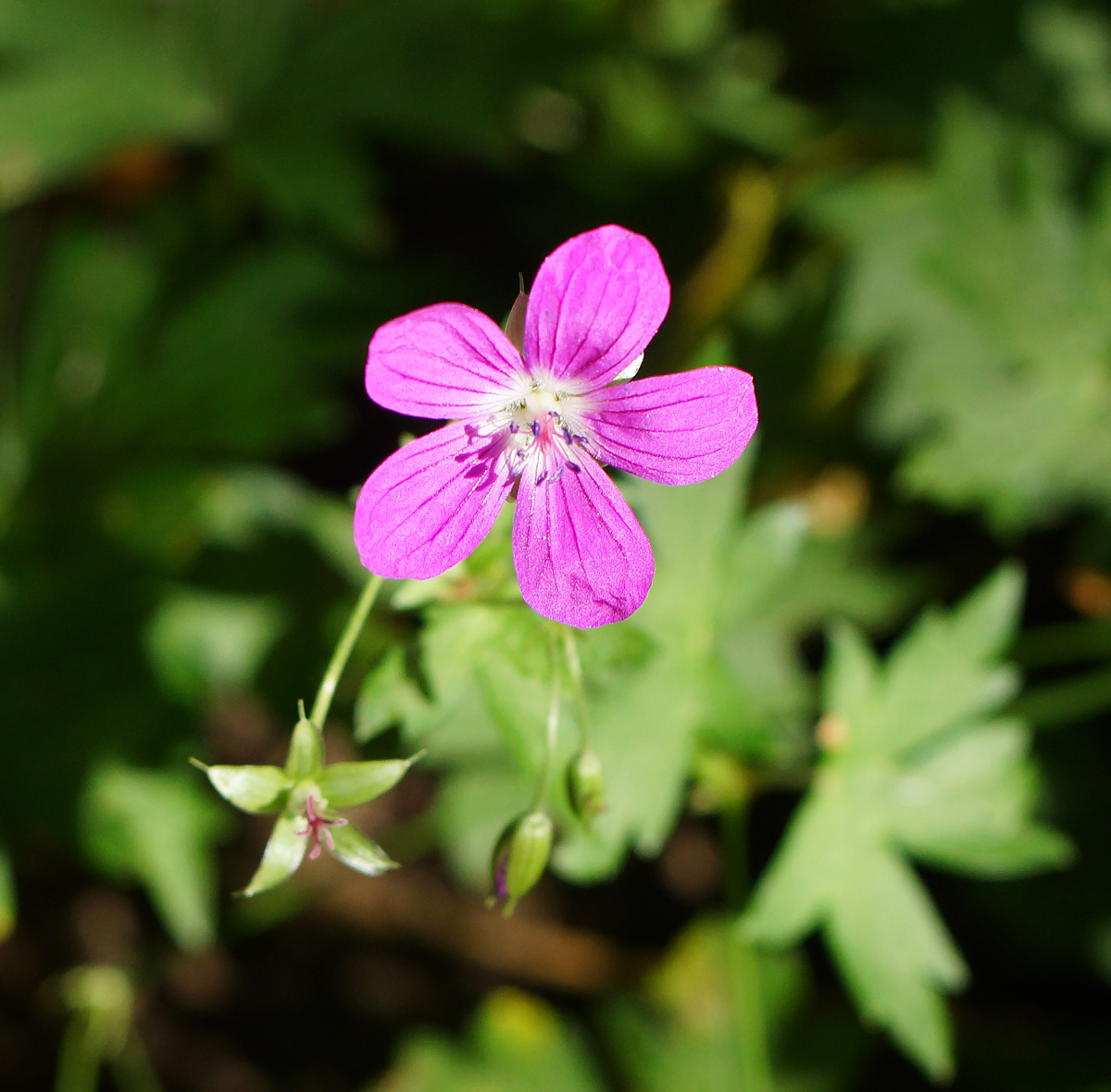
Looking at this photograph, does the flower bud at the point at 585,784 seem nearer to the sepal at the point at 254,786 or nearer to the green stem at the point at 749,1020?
the sepal at the point at 254,786

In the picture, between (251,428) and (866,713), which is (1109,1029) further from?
(251,428)

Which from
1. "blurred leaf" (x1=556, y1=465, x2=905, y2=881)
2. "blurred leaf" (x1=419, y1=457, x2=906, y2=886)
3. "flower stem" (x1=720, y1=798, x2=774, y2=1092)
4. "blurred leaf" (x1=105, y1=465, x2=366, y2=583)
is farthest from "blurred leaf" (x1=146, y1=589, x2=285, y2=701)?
"flower stem" (x1=720, y1=798, x2=774, y2=1092)

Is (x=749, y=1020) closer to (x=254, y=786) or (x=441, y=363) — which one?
(x=254, y=786)

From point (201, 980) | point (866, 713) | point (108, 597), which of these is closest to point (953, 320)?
point (866, 713)

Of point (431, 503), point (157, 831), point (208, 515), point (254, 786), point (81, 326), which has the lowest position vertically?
point (157, 831)

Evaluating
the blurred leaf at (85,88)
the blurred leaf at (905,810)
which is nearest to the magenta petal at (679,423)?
the blurred leaf at (905,810)

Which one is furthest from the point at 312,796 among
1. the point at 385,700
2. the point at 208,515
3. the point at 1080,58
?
the point at 1080,58
